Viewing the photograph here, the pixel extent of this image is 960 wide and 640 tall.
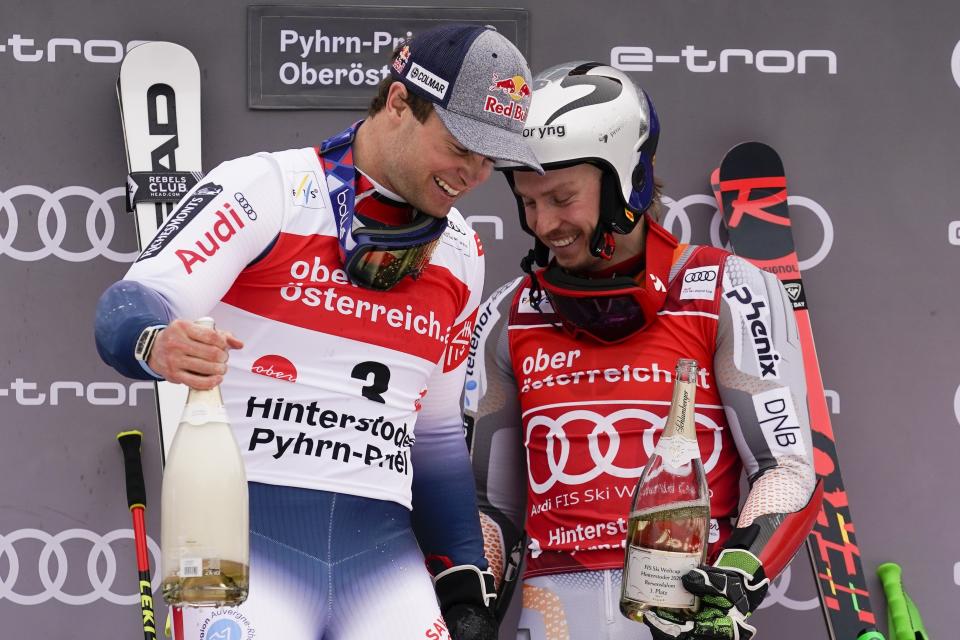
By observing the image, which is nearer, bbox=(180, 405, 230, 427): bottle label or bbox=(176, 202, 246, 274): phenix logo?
bbox=(180, 405, 230, 427): bottle label

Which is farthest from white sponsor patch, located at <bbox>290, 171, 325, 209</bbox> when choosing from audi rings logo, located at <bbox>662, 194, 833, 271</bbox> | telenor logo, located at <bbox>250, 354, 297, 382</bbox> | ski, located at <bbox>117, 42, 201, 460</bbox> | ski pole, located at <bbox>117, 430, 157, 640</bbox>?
audi rings logo, located at <bbox>662, 194, 833, 271</bbox>

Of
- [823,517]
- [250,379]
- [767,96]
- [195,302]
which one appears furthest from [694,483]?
[767,96]

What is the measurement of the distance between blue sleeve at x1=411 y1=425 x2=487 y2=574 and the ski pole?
3.41ft

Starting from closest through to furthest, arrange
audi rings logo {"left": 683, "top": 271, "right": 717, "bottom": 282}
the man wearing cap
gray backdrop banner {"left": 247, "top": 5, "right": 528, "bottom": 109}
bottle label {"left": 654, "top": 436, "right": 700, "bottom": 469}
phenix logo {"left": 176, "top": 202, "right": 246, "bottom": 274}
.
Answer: phenix logo {"left": 176, "top": 202, "right": 246, "bottom": 274}, the man wearing cap, bottle label {"left": 654, "top": 436, "right": 700, "bottom": 469}, audi rings logo {"left": 683, "top": 271, "right": 717, "bottom": 282}, gray backdrop banner {"left": 247, "top": 5, "right": 528, "bottom": 109}

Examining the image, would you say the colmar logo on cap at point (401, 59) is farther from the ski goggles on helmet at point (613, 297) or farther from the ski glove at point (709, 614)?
the ski glove at point (709, 614)

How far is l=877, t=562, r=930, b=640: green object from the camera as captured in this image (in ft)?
10.2

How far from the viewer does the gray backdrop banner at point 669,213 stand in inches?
123

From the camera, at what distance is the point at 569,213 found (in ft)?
7.51

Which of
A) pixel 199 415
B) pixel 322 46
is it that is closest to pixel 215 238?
pixel 199 415

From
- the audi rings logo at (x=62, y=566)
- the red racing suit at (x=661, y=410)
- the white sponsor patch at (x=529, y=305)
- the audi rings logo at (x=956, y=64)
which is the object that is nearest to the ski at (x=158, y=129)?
the audi rings logo at (x=62, y=566)

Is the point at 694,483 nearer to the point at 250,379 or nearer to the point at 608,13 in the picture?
the point at 250,379

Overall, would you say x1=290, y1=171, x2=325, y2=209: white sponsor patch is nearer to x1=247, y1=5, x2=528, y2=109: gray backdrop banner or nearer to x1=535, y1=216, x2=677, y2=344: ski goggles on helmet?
x1=535, y1=216, x2=677, y2=344: ski goggles on helmet

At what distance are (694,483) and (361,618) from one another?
627 millimetres

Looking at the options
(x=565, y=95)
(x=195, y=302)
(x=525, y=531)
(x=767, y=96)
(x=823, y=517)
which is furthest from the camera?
(x=767, y=96)
